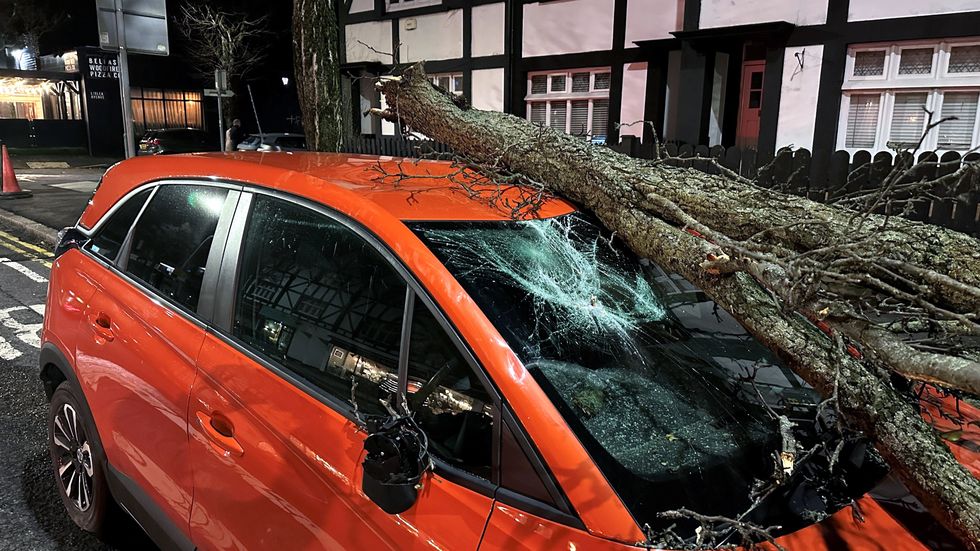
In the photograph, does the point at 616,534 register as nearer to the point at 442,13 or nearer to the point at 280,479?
the point at 280,479

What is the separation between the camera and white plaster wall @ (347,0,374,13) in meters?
15.1

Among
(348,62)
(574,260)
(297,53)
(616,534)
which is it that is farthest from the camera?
(348,62)

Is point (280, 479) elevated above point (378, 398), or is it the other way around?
point (378, 398)

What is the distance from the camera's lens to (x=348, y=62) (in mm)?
15805

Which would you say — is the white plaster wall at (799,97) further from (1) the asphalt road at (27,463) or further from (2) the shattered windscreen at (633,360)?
(1) the asphalt road at (27,463)

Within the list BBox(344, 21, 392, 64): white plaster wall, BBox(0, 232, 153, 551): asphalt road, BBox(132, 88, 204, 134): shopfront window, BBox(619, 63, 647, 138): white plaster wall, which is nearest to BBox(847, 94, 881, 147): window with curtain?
BBox(619, 63, 647, 138): white plaster wall

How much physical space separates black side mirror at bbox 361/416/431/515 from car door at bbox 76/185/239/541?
3.11ft

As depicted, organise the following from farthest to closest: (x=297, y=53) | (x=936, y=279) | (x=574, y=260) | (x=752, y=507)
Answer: (x=297, y=53) < (x=574, y=260) < (x=936, y=279) < (x=752, y=507)

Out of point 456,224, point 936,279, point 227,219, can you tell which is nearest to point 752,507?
point 936,279

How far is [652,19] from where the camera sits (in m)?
10.6

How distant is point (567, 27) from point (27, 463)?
1080cm

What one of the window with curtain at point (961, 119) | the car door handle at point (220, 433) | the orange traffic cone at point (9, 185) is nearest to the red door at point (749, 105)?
the window with curtain at point (961, 119)

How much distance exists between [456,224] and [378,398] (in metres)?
0.59

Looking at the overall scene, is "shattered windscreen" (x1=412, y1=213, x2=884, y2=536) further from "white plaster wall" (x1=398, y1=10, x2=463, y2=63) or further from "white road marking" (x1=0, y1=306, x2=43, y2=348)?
"white plaster wall" (x1=398, y1=10, x2=463, y2=63)
